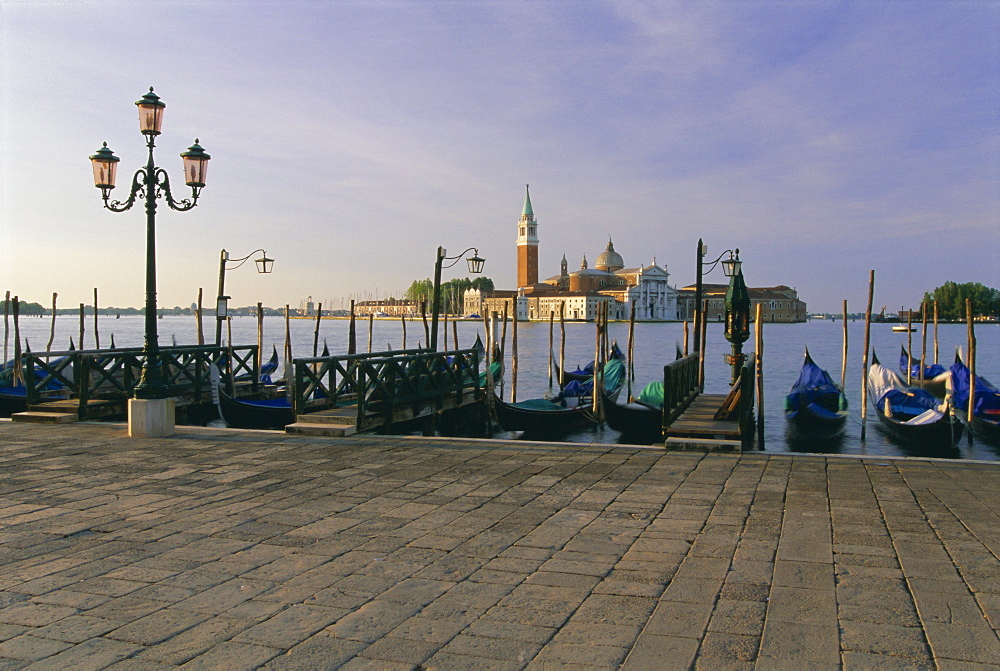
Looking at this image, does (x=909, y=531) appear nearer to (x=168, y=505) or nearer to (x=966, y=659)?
(x=966, y=659)

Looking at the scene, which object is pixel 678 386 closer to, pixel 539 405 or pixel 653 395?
pixel 653 395

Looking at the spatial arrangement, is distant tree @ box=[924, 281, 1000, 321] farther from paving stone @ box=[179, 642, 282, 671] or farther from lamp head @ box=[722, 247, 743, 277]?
paving stone @ box=[179, 642, 282, 671]

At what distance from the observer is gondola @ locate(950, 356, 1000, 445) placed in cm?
1422

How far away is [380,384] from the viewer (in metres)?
9.66

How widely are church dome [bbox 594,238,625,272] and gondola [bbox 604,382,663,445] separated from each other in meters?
127

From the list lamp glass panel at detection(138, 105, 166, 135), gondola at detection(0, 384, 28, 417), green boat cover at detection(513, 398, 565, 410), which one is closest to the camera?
lamp glass panel at detection(138, 105, 166, 135)

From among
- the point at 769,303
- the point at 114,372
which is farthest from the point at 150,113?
the point at 769,303

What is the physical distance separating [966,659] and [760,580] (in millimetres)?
932

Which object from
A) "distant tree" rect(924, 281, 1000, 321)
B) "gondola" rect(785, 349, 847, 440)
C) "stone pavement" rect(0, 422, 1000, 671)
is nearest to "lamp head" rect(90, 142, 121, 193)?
"stone pavement" rect(0, 422, 1000, 671)

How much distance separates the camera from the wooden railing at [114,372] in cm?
979

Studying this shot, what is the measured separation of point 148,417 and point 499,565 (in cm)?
535

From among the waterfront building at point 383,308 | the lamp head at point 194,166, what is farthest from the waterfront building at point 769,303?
the lamp head at point 194,166

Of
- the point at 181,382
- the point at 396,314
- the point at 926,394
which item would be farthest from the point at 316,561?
the point at 396,314

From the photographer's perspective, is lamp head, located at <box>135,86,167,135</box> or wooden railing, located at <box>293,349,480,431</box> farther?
wooden railing, located at <box>293,349,480,431</box>
